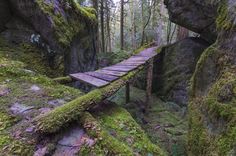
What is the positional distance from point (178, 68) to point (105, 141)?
29.4 ft

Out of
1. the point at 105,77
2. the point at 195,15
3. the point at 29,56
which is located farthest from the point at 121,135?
the point at 195,15

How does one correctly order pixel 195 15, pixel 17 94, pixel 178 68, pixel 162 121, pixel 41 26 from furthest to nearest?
pixel 178 68 → pixel 195 15 → pixel 162 121 → pixel 41 26 → pixel 17 94

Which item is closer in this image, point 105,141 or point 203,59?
point 105,141

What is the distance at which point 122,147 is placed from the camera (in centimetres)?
340

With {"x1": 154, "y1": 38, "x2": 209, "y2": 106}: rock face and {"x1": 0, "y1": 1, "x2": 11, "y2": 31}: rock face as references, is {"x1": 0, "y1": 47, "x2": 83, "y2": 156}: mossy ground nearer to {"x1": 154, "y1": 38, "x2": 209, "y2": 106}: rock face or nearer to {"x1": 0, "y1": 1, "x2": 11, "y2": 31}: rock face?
{"x1": 0, "y1": 1, "x2": 11, "y2": 31}: rock face

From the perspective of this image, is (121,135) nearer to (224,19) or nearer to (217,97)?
(217,97)

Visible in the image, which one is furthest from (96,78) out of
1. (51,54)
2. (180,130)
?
(180,130)

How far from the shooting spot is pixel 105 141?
11.2ft

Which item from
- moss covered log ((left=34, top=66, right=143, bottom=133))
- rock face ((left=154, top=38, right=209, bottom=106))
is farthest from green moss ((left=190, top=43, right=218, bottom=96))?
rock face ((left=154, top=38, right=209, bottom=106))

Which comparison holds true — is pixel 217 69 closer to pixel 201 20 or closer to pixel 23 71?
pixel 23 71

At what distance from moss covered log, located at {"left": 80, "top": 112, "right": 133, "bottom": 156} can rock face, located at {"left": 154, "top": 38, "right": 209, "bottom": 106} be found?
25.1 ft

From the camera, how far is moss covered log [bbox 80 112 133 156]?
3332 mm

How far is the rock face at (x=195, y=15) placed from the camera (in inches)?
354

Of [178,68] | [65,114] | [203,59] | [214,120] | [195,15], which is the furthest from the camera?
[178,68]
